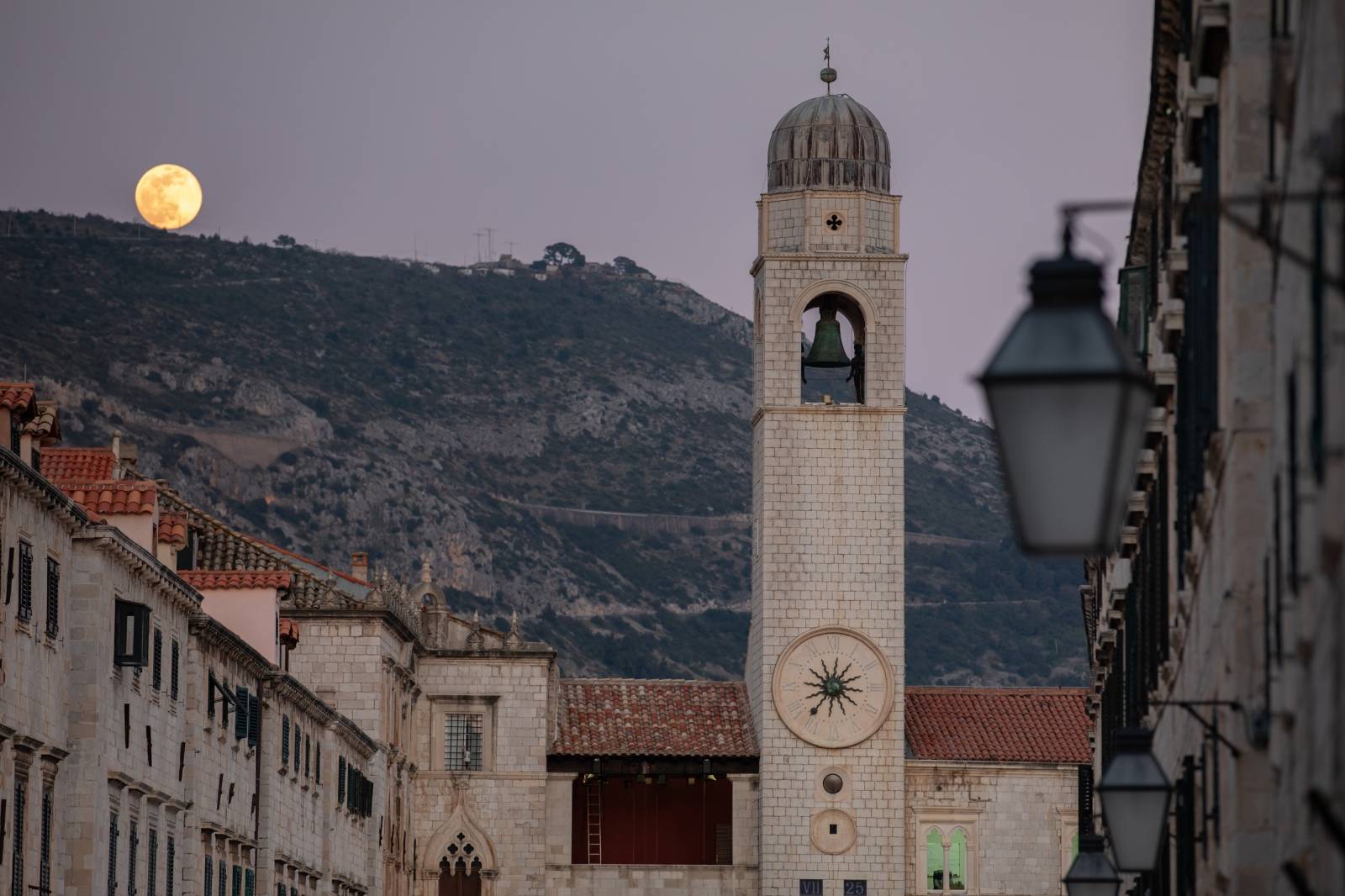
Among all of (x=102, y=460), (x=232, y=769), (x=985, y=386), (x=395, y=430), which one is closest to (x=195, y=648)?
(x=232, y=769)

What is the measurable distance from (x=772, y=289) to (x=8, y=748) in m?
45.1

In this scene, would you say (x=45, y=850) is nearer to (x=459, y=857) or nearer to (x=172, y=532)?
(x=172, y=532)

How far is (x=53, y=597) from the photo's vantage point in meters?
35.3

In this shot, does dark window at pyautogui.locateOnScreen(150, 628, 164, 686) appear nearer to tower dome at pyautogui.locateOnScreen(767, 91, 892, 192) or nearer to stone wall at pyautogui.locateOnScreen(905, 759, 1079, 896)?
stone wall at pyautogui.locateOnScreen(905, 759, 1079, 896)

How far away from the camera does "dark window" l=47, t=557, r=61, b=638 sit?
35.0 metres

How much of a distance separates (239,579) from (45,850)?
19523mm

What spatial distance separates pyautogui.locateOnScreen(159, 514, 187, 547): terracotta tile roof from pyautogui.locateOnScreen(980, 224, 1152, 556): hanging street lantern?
38.3 metres

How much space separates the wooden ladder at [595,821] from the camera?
75062 millimetres

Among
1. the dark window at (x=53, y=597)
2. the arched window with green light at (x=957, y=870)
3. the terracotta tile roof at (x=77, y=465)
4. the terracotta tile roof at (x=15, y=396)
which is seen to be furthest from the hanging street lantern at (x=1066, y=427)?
the arched window with green light at (x=957, y=870)

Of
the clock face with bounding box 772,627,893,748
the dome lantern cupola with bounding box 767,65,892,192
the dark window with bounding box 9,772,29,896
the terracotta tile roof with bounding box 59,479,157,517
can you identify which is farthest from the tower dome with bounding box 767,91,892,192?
the dark window with bounding box 9,772,29,896

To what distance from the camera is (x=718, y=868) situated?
241 ft

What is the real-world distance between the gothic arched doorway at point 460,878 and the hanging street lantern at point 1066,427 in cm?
6636

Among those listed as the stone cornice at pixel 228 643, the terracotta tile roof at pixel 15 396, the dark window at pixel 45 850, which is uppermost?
the terracotta tile roof at pixel 15 396

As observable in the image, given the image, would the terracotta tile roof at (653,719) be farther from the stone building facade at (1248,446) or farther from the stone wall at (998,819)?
the stone building facade at (1248,446)
